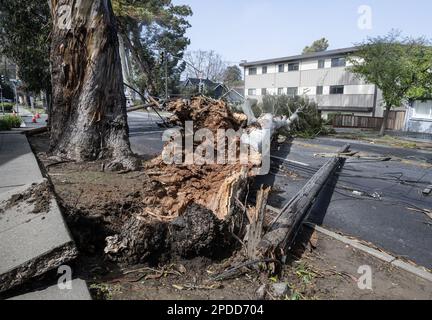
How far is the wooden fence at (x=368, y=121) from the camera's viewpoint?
1020 inches

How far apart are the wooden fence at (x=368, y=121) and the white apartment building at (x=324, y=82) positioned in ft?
Answer: 8.73

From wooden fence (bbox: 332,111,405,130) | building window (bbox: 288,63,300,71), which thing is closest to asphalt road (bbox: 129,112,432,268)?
wooden fence (bbox: 332,111,405,130)

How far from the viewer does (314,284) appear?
3141mm

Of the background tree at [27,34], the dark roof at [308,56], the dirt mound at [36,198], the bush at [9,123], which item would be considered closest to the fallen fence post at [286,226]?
the dirt mound at [36,198]

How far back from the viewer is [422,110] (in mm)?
22031

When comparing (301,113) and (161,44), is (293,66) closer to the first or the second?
(161,44)

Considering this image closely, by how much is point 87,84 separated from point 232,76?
202ft

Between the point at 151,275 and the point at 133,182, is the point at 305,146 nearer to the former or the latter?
the point at 133,182

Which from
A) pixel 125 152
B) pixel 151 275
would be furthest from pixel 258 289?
pixel 125 152

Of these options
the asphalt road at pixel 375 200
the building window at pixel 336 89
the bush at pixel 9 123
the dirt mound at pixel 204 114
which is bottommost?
the asphalt road at pixel 375 200

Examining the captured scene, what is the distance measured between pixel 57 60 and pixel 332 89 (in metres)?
30.3

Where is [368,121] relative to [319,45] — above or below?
below

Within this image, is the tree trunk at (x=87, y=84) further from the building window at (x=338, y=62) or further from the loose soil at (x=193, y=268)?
the building window at (x=338, y=62)

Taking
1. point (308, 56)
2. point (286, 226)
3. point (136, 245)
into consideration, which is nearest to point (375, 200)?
point (286, 226)
